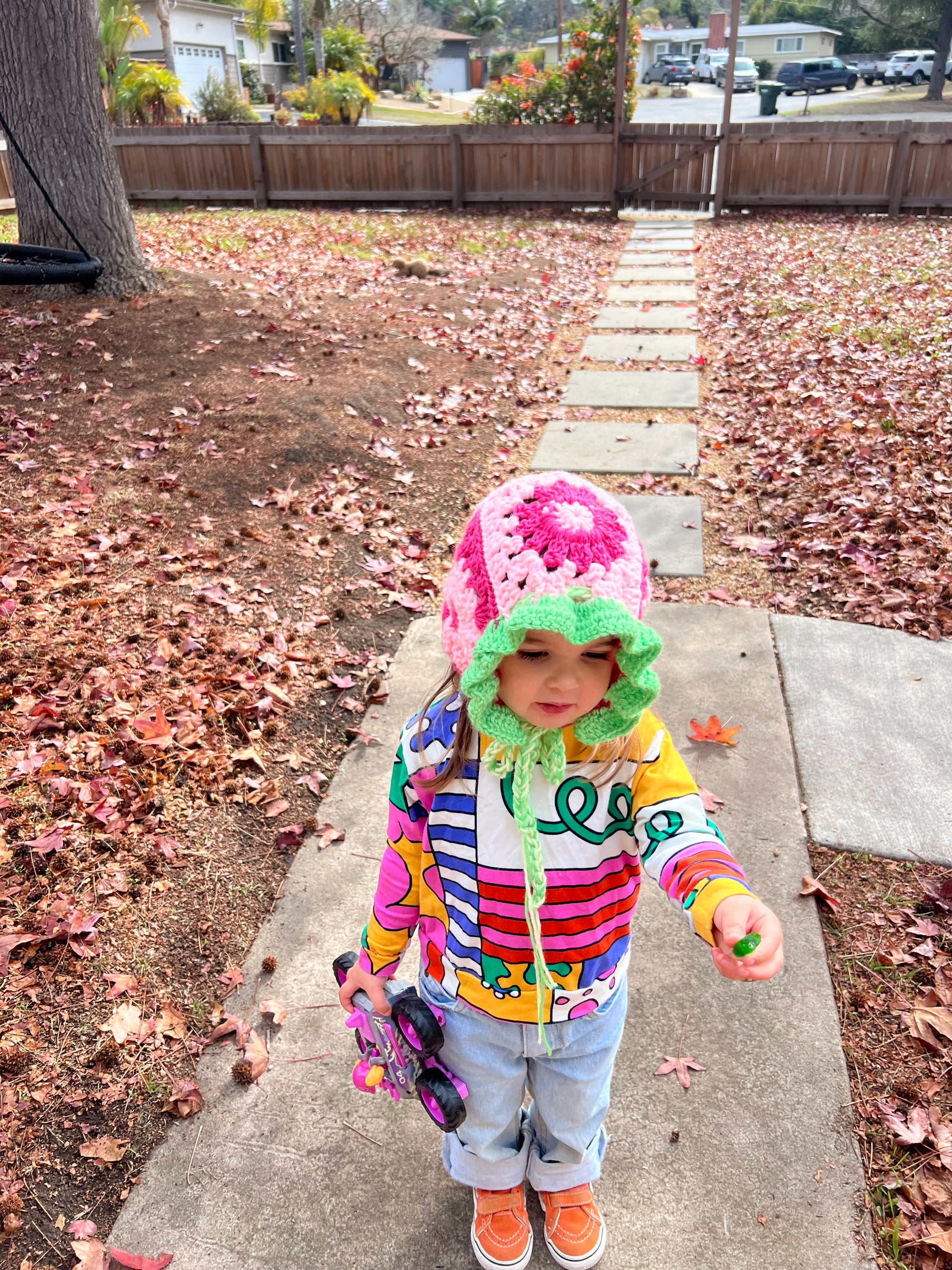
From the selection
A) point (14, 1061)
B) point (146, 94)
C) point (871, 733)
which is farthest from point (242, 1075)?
point (146, 94)

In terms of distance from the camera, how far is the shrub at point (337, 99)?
24766mm

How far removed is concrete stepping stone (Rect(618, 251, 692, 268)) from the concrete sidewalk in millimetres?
11398

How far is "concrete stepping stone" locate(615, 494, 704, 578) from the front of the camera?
16.1 ft

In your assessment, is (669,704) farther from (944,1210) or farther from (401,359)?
(401,359)

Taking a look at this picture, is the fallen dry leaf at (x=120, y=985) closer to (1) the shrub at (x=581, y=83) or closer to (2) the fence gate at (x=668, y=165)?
(2) the fence gate at (x=668, y=165)

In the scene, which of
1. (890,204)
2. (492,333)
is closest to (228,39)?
(890,204)

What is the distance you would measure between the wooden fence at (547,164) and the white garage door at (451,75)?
6370 cm

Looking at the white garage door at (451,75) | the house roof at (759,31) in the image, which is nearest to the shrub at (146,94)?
the house roof at (759,31)

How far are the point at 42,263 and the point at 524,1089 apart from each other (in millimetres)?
6658

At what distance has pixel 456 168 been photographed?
635 inches

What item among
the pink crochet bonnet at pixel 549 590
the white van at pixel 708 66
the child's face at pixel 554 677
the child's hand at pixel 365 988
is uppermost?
the white van at pixel 708 66

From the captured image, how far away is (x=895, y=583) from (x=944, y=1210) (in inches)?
122

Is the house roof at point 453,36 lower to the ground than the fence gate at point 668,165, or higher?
higher

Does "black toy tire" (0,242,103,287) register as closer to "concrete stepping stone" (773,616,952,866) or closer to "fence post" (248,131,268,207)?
"concrete stepping stone" (773,616,952,866)
